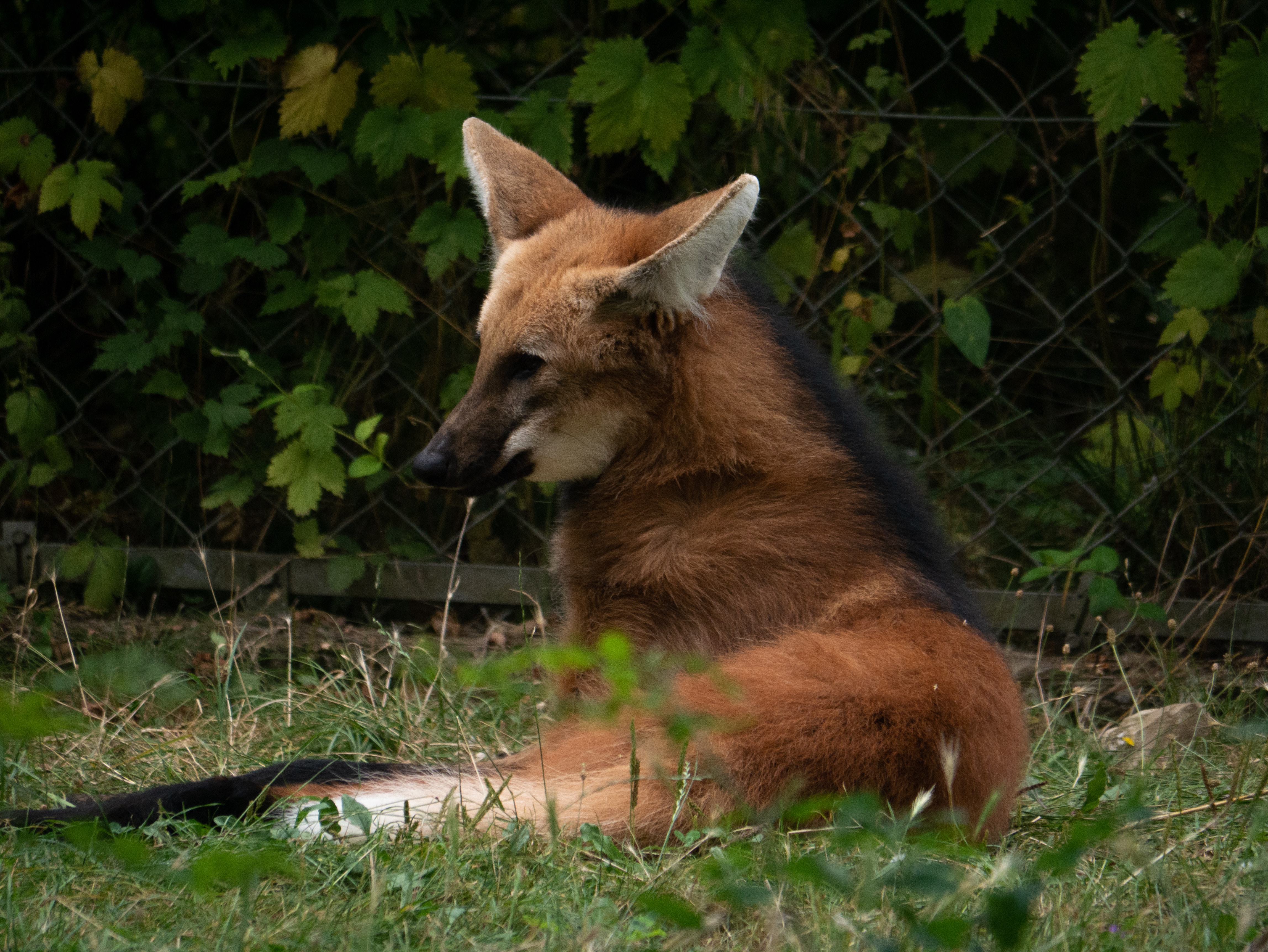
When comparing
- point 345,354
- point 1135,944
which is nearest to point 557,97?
point 345,354

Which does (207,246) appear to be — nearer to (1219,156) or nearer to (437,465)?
(437,465)

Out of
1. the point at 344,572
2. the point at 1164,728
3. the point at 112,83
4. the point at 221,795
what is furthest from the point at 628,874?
the point at 112,83

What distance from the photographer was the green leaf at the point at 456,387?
3586mm

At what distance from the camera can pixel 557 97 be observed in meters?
3.45

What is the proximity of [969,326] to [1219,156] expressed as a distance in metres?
0.80

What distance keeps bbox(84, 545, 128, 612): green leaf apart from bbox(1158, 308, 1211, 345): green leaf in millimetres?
3354

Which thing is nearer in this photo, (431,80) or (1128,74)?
(1128,74)

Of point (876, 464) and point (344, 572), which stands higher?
point (876, 464)

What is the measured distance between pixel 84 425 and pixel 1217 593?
3887 millimetres

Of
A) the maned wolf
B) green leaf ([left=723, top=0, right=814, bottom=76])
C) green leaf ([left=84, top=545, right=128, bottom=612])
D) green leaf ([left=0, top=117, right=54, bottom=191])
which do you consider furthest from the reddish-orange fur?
green leaf ([left=0, top=117, right=54, bottom=191])

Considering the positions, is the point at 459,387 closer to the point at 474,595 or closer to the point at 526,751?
the point at 474,595

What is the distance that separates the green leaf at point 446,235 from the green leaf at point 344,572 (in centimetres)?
99

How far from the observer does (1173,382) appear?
11.0ft

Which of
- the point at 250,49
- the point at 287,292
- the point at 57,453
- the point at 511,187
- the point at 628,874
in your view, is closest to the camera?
the point at 628,874
